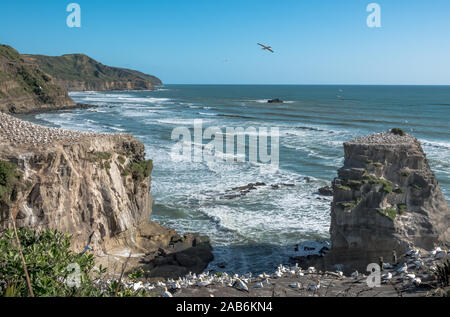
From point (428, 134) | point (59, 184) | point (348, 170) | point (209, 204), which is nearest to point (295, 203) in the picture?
point (209, 204)

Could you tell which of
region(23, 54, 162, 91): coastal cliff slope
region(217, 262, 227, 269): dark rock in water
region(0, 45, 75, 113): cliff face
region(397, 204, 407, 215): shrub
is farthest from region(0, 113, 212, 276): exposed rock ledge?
region(23, 54, 162, 91): coastal cliff slope

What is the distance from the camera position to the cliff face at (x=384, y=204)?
15.5m

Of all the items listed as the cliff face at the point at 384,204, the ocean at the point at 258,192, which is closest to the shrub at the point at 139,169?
the ocean at the point at 258,192

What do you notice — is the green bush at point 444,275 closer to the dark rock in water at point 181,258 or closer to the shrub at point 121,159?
the dark rock in water at point 181,258

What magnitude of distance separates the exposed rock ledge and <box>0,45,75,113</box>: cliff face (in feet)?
210

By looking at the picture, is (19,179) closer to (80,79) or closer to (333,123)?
(333,123)

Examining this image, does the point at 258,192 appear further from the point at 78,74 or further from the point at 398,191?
the point at 78,74

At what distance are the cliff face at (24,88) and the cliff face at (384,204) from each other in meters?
72.4

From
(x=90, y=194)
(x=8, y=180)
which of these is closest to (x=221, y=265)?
(x=90, y=194)

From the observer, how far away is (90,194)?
1620 centimetres

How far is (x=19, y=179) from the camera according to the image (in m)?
13.7

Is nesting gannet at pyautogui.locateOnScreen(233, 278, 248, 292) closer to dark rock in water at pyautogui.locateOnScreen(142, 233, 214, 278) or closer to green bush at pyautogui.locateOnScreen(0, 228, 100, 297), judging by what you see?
green bush at pyautogui.locateOnScreen(0, 228, 100, 297)

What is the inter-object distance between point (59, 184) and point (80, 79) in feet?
552
